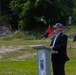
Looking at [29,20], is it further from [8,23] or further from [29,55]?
[29,55]

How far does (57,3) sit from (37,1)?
106 inches

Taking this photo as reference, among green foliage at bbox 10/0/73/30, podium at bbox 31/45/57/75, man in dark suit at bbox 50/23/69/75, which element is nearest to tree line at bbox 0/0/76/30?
green foliage at bbox 10/0/73/30

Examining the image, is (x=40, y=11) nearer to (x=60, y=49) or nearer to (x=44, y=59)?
(x=60, y=49)

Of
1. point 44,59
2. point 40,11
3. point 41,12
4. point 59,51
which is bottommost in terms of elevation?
point 44,59

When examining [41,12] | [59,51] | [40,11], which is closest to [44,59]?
[59,51]

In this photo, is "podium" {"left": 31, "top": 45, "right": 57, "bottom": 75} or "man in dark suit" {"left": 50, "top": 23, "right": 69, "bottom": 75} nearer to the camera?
"podium" {"left": 31, "top": 45, "right": 57, "bottom": 75}

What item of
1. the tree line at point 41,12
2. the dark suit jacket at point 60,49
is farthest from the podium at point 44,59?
the tree line at point 41,12

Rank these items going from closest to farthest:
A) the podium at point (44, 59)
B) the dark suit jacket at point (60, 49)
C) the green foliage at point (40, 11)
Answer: the podium at point (44, 59) → the dark suit jacket at point (60, 49) → the green foliage at point (40, 11)

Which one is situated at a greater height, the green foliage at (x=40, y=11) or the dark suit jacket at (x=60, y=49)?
the green foliage at (x=40, y=11)

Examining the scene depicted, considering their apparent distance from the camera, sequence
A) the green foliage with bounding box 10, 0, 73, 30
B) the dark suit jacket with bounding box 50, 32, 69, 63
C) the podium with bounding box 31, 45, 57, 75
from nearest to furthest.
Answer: the podium with bounding box 31, 45, 57, 75 → the dark suit jacket with bounding box 50, 32, 69, 63 → the green foliage with bounding box 10, 0, 73, 30

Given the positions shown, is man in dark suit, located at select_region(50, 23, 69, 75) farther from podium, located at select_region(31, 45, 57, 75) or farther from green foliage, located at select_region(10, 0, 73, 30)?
green foliage, located at select_region(10, 0, 73, 30)

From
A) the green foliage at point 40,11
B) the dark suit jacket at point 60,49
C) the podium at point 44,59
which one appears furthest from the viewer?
the green foliage at point 40,11

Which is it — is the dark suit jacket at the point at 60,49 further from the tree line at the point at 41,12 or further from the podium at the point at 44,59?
the tree line at the point at 41,12

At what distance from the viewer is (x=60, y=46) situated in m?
9.70
